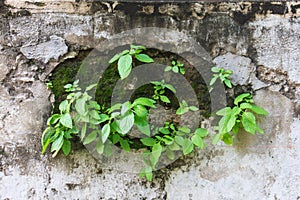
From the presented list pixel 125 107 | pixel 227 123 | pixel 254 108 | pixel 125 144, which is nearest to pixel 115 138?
pixel 125 144

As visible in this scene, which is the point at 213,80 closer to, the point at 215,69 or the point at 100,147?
the point at 215,69

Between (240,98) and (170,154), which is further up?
(240,98)

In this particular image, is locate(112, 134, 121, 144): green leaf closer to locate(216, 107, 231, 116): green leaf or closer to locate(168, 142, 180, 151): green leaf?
locate(168, 142, 180, 151): green leaf

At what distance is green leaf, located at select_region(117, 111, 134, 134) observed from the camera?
147 cm

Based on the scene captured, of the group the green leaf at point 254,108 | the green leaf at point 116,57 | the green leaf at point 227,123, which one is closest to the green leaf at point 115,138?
the green leaf at point 116,57

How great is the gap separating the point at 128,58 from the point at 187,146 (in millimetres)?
468

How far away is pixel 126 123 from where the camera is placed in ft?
4.84

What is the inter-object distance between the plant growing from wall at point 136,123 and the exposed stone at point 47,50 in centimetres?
17

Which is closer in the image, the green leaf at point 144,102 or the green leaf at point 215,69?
the green leaf at point 144,102

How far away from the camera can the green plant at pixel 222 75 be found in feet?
5.30

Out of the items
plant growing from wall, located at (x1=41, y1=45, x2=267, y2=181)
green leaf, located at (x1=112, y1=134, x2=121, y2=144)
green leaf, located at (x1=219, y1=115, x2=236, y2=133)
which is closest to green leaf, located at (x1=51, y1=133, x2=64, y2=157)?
plant growing from wall, located at (x1=41, y1=45, x2=267, y2=181)

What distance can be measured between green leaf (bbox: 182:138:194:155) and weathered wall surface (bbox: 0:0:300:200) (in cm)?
12

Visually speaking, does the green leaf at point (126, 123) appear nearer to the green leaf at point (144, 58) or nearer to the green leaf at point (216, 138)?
the green leaf at point (144, 58)

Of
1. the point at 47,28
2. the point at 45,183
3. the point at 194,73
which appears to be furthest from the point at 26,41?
the point at 194,73
